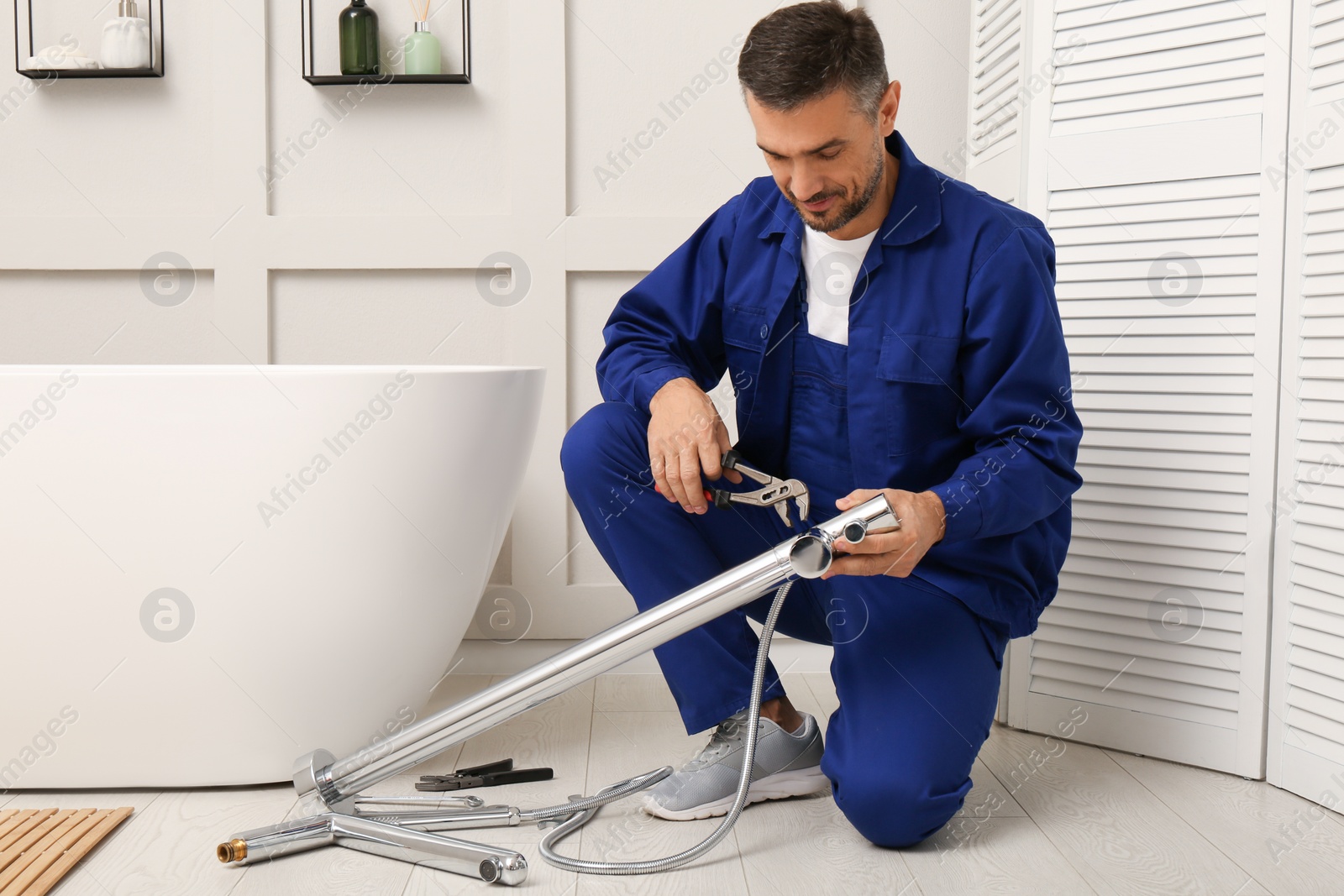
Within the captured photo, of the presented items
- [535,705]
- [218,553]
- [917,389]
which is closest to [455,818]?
[535,705]

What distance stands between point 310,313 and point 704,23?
36.5 inches

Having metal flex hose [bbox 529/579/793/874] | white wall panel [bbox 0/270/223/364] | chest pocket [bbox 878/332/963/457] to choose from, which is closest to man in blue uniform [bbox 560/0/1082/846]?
chest pocket [bbox 878/332/963/457]

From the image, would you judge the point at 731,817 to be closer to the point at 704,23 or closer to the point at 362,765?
the point at 362,765

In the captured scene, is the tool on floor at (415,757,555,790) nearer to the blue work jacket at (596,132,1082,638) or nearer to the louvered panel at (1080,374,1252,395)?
the blue work jacket at (596,132,1082,638)

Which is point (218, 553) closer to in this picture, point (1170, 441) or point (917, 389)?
point (917, 389)

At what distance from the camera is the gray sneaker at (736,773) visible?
1.31 m

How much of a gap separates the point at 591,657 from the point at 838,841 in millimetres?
393

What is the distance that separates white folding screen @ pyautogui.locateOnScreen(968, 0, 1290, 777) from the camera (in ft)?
4.84

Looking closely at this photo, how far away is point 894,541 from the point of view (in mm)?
1048

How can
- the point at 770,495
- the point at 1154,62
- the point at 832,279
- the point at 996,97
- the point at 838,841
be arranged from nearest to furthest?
1. the point at 770,495
2. the point at 838,841
3. the point at 832,279
4. the point at 1154,62
5. the point at 996,97

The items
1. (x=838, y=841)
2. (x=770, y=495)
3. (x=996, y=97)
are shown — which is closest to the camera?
(x=770, y=495)

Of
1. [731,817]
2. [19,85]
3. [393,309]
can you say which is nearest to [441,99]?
[393,309]

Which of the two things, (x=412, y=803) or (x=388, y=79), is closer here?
(x=412, y=803)

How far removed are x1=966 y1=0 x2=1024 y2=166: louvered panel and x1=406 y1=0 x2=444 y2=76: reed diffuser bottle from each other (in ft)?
3.20
